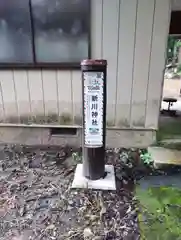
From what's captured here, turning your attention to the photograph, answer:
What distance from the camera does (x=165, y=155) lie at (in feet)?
10.3

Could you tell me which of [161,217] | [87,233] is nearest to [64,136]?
[87,233]

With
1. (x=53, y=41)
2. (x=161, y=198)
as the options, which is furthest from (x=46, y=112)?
(x=161, y=198)

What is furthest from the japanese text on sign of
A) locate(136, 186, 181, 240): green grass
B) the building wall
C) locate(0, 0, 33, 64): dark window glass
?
locate(0, 0, 33, 64): dark window glass

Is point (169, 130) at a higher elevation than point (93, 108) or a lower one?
lower

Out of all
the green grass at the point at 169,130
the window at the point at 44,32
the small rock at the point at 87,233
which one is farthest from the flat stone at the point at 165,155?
the window at the point at 44,32

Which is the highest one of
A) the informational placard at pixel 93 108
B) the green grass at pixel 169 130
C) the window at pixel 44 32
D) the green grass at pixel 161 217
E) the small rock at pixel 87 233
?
the window at pixel 44 32

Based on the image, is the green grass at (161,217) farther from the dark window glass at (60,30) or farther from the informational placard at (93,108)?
the dark window glass at (60,30)

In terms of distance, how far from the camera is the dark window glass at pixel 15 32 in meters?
3.04

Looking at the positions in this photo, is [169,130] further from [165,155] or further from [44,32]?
[44,32]

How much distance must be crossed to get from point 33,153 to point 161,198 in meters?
2.08

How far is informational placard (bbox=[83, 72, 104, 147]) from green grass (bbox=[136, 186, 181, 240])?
0.82m

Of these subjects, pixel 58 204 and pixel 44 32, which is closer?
pixel 58 204

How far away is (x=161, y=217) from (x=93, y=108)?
1.26 metres

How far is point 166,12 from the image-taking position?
9.50ft
